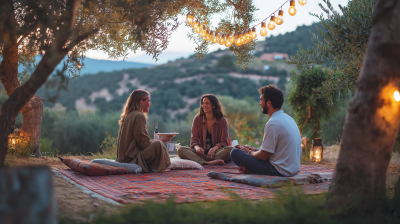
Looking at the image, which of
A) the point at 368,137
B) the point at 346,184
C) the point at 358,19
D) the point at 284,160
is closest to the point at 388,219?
the point at 346,184

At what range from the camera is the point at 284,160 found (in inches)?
168

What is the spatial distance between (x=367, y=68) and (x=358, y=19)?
287cm

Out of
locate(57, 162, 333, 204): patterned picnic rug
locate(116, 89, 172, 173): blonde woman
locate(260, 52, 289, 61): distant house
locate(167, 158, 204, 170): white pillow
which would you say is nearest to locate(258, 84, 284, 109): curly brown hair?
locate(57, 162, 333, 204): patterned picnic rug

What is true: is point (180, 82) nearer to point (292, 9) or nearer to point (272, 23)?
point (272, 23)

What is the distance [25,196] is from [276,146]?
3321mm

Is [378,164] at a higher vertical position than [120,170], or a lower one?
higher

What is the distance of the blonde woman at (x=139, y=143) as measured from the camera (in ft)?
17.2

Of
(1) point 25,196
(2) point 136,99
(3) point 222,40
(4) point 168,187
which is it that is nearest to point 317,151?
(3) point 222,40

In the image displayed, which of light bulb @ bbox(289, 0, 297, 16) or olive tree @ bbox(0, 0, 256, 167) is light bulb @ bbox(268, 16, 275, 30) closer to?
light bulb @ bbox(289, 0, 297, 16)

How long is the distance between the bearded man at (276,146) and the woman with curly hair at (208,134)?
1.81 m

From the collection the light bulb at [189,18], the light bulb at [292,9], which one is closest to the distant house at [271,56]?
the light bulb at [189,18]

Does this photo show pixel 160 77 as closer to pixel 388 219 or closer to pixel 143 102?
pixel 143 102

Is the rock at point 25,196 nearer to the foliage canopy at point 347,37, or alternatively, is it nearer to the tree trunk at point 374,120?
the tree trunk at point 374,120

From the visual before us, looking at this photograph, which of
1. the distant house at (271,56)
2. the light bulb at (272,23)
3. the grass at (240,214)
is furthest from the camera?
the distant house at (271,56)
